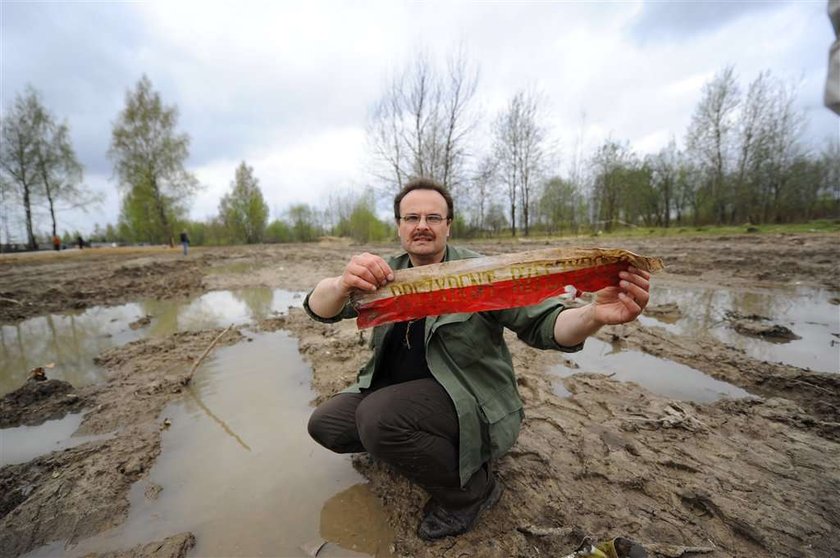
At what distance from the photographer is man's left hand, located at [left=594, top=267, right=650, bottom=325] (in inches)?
66.6

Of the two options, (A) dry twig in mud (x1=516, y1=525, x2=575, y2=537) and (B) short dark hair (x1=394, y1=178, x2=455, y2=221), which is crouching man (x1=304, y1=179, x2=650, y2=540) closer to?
(B) short dark hair (x1=394, y1=178, x2=455, y2=221)

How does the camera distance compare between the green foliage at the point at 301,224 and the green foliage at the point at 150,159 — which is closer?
the green foliage at the point at 150,159

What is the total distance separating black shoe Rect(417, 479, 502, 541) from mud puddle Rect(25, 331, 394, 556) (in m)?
0.22

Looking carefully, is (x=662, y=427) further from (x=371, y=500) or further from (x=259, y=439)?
(x=259, y=439)

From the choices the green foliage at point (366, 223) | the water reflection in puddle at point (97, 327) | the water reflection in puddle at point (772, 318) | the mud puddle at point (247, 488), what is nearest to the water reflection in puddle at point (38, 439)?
the mud puddle at point (247, 488)

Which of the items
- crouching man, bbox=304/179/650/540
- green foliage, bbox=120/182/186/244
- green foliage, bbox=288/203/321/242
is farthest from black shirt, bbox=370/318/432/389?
green foliage, bbox=288/203/321/242

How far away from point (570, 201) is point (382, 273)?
37.9 meters

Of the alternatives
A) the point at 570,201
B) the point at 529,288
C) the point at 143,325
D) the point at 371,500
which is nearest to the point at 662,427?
the point at 529,288

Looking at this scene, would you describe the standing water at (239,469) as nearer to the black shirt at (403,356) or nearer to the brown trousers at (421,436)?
the brown trousers at (421,436)

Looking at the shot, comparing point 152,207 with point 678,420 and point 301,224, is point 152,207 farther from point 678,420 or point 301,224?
point 678,420

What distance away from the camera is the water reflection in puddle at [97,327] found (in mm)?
4441

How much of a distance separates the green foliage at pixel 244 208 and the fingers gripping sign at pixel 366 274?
5364 cm

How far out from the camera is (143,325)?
20.7ft

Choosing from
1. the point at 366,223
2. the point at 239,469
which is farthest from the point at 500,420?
the point at 366,223
